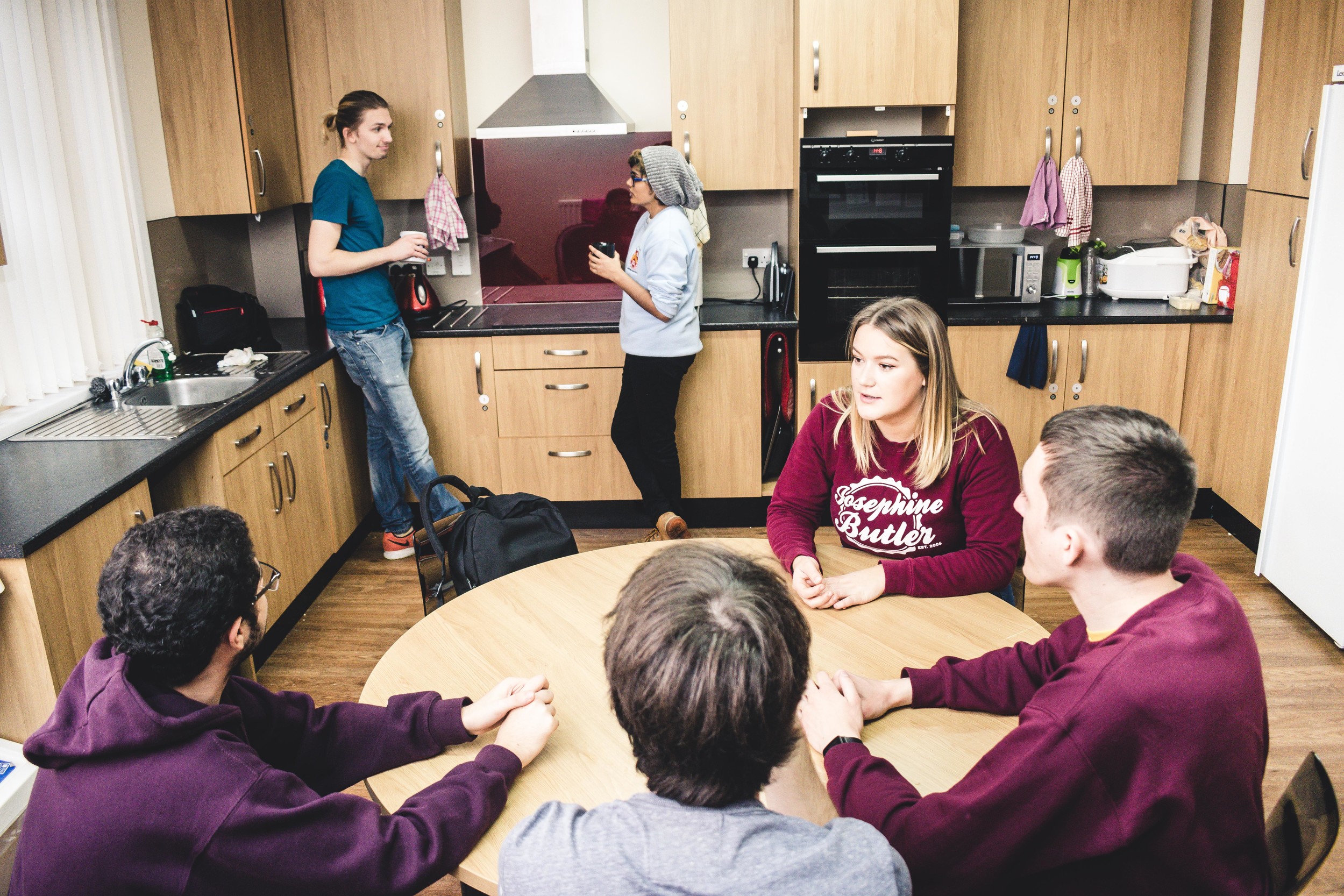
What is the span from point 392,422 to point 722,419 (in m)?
1.26

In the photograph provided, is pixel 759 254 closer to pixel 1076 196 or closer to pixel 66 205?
pixel 1076 196

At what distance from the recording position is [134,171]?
3592 millimetres

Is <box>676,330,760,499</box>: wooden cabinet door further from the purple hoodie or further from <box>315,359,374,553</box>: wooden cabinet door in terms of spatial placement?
the purple hoodie

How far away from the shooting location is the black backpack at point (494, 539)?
228cm

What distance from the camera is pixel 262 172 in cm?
382

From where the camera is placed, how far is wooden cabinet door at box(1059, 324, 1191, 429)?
13.4 feet

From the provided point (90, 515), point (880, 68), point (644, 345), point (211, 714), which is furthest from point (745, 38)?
point (211, 714)

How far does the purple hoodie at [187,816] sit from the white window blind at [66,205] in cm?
214

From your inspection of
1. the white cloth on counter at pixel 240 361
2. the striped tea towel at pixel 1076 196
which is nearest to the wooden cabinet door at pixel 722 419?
the striped tea towel at pixel 1076 196

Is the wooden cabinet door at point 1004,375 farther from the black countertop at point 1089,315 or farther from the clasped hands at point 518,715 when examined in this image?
the clasped hands at point 518,715

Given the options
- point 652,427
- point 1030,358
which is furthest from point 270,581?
point 1030,358

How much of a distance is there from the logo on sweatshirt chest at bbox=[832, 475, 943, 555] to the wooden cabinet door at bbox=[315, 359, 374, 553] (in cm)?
229

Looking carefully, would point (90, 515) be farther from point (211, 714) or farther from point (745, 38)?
point (745, 38)

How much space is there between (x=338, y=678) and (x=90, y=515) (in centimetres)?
106
